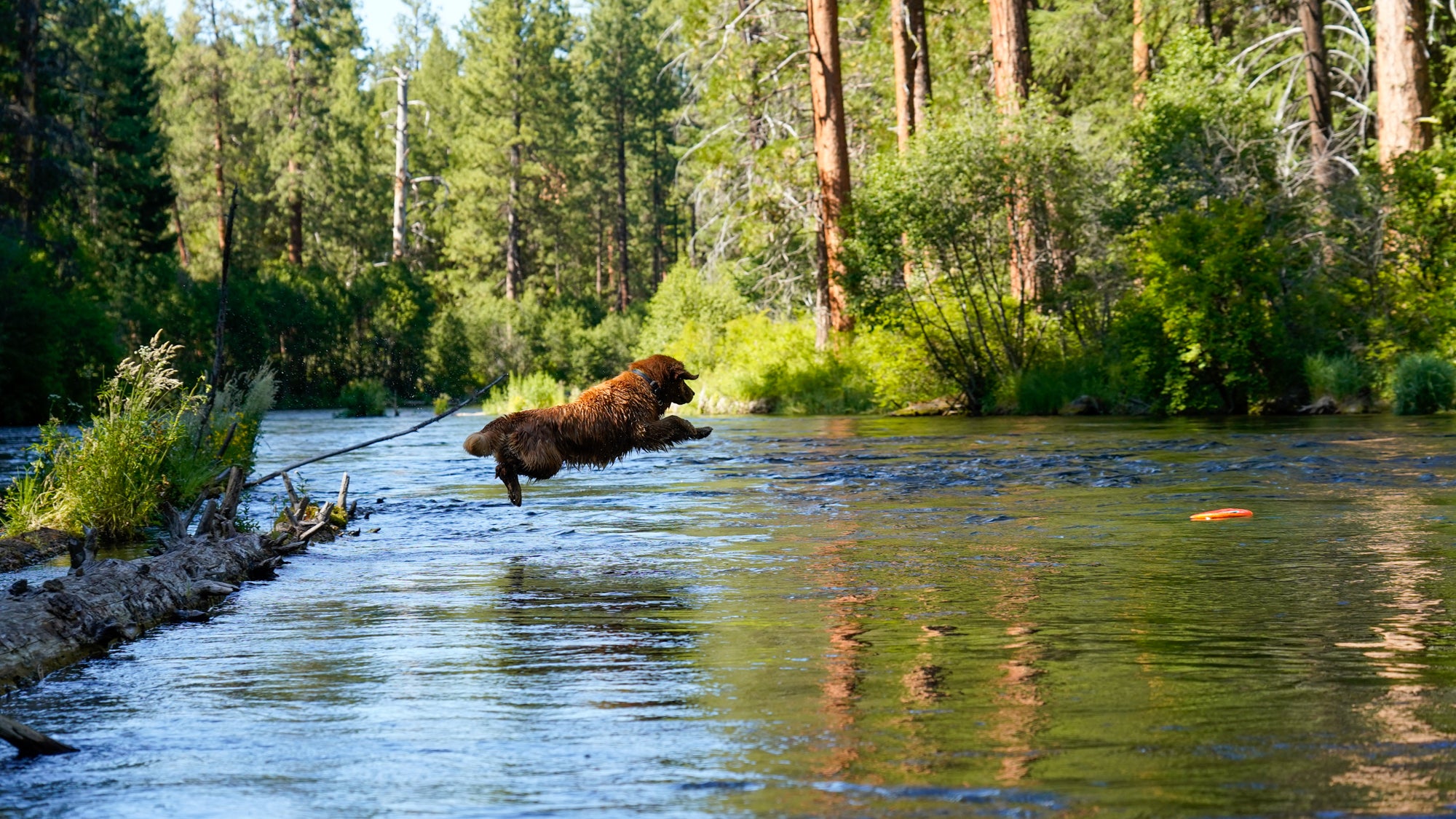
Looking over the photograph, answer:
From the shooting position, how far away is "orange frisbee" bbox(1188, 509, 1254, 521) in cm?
1185

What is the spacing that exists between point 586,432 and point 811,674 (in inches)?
215

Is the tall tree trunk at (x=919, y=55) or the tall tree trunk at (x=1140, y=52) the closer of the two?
the tall tree trunk at (x=919, y=55)

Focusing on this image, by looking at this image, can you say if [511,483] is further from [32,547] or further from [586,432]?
[32,547]

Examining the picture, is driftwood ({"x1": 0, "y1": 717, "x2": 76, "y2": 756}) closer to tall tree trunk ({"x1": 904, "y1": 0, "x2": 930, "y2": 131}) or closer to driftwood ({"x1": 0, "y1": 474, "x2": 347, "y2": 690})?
driftwood ({"x1": 0, "y1": 474, "x2": 347, "y2": 690})

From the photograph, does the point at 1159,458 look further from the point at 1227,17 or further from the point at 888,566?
the point at 1227,17

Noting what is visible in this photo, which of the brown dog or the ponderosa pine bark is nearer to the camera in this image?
the brown dog

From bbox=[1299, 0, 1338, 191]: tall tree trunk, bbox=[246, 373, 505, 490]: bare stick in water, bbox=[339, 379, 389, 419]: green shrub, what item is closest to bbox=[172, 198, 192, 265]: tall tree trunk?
A: bbox=[339, 379, 389, 419]: green shrub

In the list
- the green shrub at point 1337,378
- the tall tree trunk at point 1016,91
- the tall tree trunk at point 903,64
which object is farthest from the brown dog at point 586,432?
the tall tree trunk at point 903,64

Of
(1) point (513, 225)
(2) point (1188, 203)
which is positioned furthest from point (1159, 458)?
(1) point (513, 225)

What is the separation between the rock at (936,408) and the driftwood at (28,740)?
27745 mm

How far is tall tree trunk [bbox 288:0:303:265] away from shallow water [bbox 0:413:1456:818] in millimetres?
59782

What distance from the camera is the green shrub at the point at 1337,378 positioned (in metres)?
26.4

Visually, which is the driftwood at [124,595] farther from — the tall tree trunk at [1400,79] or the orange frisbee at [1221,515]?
the tall tree trunk at [1400,79]

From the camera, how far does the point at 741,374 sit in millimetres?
38125
